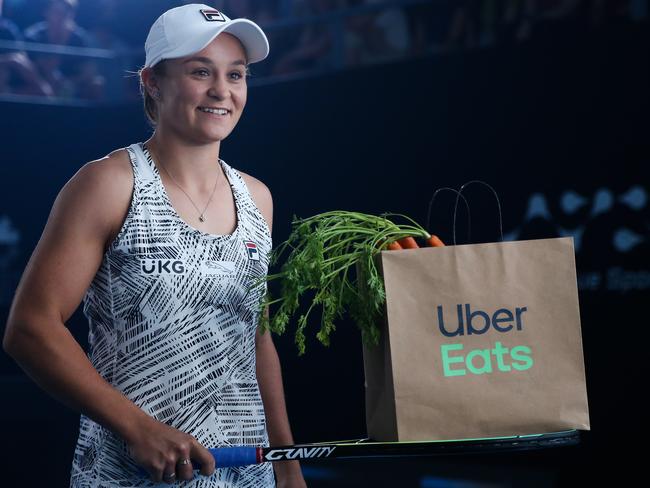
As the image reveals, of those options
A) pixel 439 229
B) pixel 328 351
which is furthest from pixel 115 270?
pixel 328 351

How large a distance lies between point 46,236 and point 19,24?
207 inches

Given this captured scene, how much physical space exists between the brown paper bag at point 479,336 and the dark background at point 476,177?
261 centimetres

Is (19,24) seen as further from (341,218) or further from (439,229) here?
(341,218)

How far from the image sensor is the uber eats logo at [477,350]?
5.11ft

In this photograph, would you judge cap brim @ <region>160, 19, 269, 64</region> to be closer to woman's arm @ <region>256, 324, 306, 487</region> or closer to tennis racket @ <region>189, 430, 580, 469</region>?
woman's arm @ <region>256, 324, 306, 487</region>

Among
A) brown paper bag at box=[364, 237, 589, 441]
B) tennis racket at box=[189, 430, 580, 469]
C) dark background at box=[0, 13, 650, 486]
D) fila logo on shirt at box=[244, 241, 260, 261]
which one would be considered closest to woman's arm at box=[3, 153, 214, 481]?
tennis racket at box=[189, 430, 580, 469]

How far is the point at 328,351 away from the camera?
200 inches

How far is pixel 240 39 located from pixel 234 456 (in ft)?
2.39

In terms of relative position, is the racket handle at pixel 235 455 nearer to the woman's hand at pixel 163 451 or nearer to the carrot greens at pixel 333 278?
the woman's hand at pixel 163 451

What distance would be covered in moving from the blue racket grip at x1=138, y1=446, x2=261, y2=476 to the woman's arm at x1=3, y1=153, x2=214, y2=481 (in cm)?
4

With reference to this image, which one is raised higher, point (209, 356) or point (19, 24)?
point (19, 24)

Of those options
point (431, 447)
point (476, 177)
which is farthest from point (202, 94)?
point (476, 177)

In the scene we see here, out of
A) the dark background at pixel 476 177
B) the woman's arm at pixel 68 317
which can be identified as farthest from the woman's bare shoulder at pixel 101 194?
the dark background at pixel 476 177

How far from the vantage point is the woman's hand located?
1537 millimetres
